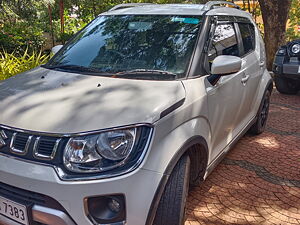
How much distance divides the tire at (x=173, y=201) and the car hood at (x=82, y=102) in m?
0.45

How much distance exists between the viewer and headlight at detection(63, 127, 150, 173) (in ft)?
5.88

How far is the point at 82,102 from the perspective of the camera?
2.07 metres

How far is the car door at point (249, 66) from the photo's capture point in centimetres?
352

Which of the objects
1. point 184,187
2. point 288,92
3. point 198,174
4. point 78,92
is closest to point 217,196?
point 198,174

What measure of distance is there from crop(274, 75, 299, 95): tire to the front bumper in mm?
5636

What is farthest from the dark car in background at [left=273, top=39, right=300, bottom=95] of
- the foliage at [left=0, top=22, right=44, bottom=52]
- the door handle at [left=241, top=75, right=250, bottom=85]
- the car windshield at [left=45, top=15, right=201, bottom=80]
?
the foliage at [left=0, top=22, right=44, bottom=52]

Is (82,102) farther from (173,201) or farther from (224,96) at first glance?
(224,96)

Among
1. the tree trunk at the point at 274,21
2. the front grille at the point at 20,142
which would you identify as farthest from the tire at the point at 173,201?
the tree trunk at the point at 274,21

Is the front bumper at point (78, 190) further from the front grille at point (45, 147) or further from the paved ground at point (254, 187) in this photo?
the paved ground at point (254, 187)

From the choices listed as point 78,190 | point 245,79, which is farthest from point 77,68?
point 245,79

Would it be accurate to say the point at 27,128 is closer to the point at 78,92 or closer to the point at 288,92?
the point at 78,92

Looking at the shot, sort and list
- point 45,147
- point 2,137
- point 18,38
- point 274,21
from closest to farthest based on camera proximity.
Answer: point 45,147, point 2,137, point 274,21, point 18,38

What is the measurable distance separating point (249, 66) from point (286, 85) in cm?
362

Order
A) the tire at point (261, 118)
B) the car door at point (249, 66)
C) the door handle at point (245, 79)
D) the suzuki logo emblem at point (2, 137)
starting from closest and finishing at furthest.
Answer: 1. the suzuki logo emblem at point (2, 137)
2. the door handle at point (245, 79)
3. the car door at point (249, 66)
4. the tire at point (261, 118)
